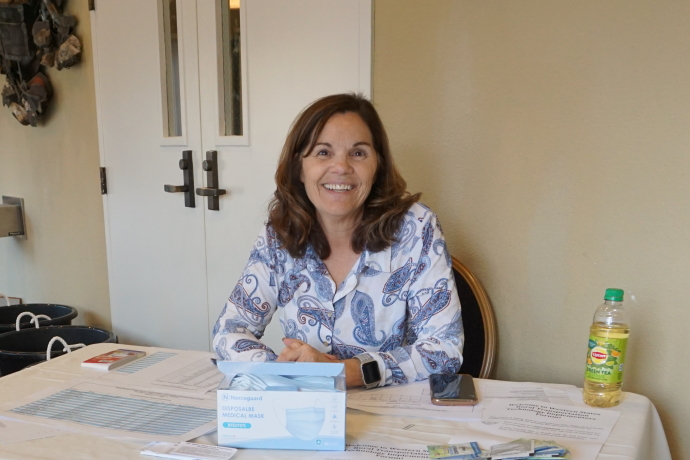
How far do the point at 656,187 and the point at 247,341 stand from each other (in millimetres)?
998

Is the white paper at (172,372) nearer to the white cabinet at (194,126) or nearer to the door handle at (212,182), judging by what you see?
the white cabinet at (194,126)

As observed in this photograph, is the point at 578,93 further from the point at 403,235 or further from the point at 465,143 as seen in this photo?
the point at 403,235

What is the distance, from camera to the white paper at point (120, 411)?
2.74 feet

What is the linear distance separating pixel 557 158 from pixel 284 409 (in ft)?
3.21

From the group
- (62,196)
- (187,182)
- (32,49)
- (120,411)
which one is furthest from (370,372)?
(32,49)

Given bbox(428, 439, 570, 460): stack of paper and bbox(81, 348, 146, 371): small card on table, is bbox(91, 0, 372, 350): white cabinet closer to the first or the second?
bbox(81, 348, 146, 371): small card on table

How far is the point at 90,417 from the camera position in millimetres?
884

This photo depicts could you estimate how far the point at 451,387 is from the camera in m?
0.98

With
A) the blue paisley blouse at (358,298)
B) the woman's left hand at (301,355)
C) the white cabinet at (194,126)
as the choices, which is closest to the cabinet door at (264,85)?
the white cabinet at (194,126)

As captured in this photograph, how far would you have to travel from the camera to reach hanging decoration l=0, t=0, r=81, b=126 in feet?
8.03

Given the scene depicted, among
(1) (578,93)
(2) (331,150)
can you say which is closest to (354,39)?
(2) (331,150)

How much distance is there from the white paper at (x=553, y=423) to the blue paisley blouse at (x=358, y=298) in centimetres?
23

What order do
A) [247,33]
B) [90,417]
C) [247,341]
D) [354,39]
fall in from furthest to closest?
[247,33] → [354,39] → [247,341] → [90,417]

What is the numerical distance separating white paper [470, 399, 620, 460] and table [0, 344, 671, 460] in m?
0.02
